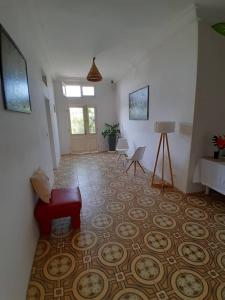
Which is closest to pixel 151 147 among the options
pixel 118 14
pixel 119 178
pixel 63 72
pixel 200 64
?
pixel 119 178

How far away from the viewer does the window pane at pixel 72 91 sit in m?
6.44

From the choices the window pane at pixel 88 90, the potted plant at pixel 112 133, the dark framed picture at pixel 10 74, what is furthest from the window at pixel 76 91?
the dark framed picture at pixel 10 74

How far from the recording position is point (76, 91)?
6562 mm

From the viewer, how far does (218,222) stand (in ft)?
7.24

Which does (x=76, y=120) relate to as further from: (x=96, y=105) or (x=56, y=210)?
(x=56, y=210)

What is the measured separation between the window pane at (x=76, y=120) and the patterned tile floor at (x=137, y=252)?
13.9 feet

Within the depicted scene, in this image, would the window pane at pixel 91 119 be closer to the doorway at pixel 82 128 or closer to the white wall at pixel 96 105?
the doorway at pixel 82 128

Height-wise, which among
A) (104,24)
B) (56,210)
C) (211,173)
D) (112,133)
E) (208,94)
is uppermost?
(104,24)

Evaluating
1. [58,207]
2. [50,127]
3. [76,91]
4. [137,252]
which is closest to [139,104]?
[50,127]

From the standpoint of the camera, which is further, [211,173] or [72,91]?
[72,91]

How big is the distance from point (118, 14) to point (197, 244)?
335cm

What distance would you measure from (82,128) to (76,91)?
59.3 inches

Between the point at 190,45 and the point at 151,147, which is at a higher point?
the point at 190,45

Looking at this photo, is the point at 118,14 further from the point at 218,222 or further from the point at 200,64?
the point at 218,222
